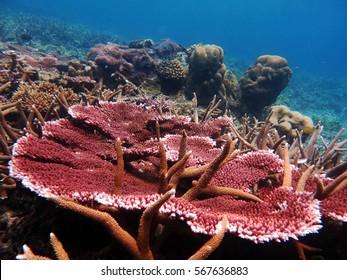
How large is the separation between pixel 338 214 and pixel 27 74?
6099 mm

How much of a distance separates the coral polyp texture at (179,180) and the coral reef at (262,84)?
707cm

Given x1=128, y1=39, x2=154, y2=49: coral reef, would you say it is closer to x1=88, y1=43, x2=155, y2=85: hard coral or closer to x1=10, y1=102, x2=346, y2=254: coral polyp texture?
x1=88, y1=43, x2=155, y2=85: hard coral

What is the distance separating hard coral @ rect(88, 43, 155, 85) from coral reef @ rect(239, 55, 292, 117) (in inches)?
149

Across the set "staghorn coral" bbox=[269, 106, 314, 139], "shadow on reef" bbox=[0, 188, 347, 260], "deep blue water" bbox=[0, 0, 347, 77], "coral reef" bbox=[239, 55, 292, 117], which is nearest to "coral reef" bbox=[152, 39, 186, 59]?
"coral reef" bbox=[239, 55, 292, 117]

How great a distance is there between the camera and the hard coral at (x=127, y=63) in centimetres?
745

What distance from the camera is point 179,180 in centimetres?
219

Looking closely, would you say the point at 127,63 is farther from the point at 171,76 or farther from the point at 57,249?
the point at 57,249

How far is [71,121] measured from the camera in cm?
281

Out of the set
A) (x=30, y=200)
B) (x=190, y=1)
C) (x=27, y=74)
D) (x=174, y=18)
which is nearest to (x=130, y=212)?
(x=30, y=200)

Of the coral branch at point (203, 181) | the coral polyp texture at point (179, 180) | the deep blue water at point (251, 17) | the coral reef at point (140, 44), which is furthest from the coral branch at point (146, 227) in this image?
the deep blue water at point (251, 17)

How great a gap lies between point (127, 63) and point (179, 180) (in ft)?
20.8

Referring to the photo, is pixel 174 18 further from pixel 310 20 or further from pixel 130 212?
pixel 130 212

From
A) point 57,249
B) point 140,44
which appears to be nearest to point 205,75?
point 57,249
